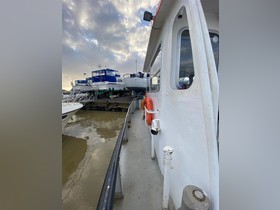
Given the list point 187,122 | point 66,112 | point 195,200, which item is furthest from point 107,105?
point 195,200

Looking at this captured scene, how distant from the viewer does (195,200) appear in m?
0.84

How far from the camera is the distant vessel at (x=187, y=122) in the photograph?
2.91 ft

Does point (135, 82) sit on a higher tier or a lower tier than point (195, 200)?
higher

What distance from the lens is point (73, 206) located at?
8.71 feet

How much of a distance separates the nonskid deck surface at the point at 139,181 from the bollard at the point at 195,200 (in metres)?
0.97

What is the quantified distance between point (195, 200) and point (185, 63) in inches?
45.9

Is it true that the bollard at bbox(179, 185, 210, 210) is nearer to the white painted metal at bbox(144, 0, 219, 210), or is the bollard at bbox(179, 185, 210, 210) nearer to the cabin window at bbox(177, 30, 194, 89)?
the white painted metal at bbox(144, 0, 219, 210)

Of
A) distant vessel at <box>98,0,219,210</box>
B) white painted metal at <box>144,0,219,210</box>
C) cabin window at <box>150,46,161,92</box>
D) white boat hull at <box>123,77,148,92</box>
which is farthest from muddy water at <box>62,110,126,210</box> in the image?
white boat hull at <box>123,77,148,92</box>

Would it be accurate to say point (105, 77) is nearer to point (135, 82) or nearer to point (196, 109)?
point (135, 82)
